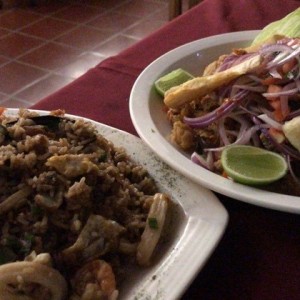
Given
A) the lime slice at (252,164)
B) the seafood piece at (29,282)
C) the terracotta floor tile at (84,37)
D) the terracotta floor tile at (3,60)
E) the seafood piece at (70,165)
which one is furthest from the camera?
the terracotta floor tile at (84,37)

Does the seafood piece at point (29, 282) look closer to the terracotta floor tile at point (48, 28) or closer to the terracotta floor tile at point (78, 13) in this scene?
the terracotta floor tile at point (48, 28)

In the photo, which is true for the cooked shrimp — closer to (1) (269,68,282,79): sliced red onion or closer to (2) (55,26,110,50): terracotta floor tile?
(1) (269,68,282,79): sliced red onion

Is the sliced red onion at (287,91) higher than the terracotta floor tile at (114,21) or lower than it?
higher

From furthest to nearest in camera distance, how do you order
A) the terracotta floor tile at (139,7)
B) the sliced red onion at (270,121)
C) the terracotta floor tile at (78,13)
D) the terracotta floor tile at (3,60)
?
1. the terracotta floor tile at (139,7)
2. the terracotta floor tile at (78,13)
3. the terracotta floor tile at (3,60)
4. the sliced red onion at (270,121)

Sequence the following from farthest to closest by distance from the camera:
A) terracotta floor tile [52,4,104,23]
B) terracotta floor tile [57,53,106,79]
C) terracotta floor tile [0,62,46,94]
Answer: terracotta floor tile [52,4,104,23]
terracotta floor tile [57,53,106,79]
terracotta floor tile [0,62,46,94]

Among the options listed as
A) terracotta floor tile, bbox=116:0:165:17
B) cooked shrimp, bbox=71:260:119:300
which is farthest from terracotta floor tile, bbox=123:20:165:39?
cooked shrimp, bbox=71:260:119:300

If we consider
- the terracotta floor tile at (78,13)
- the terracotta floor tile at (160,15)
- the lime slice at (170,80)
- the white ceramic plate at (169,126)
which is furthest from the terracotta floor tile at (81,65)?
the lime slice at (170,80)

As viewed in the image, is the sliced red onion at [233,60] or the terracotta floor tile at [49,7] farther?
the terracotta floor tile at [49,7]
